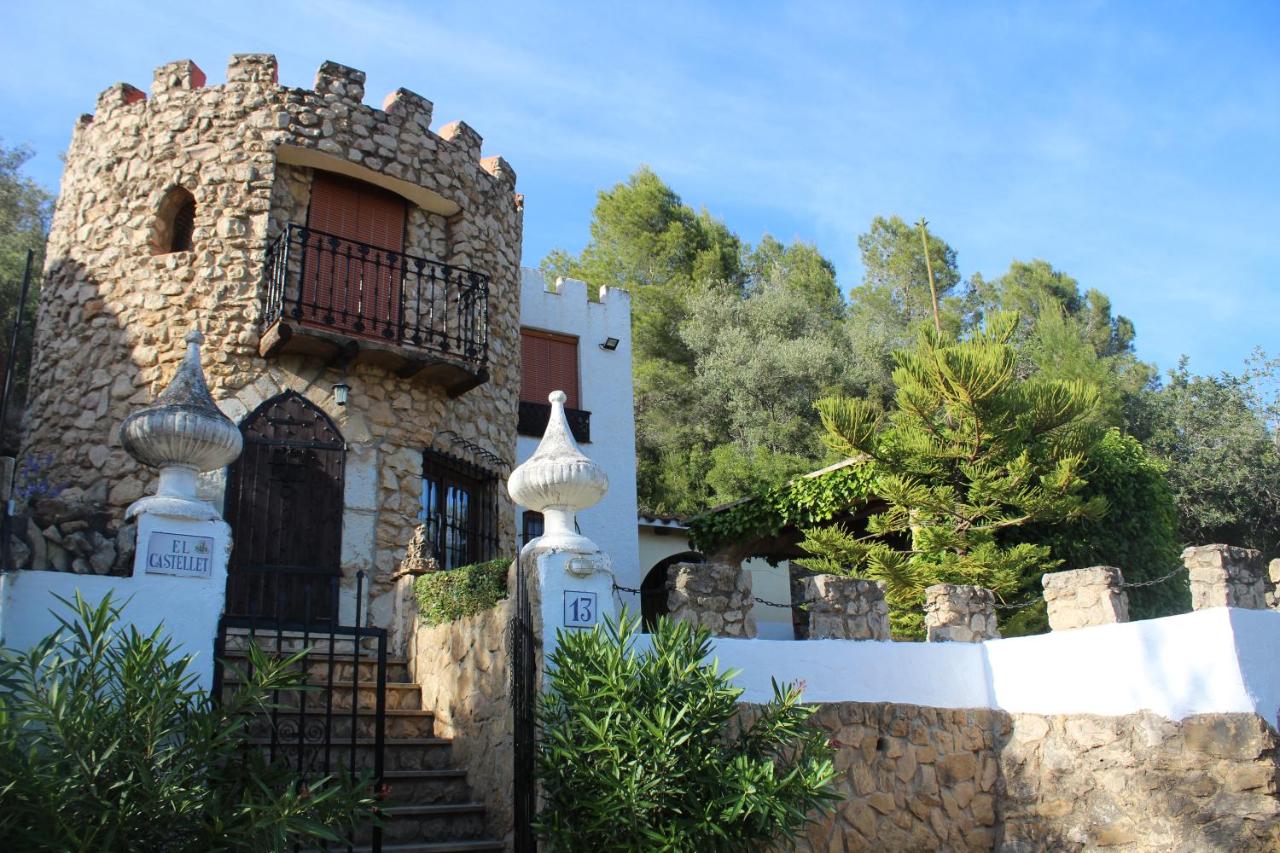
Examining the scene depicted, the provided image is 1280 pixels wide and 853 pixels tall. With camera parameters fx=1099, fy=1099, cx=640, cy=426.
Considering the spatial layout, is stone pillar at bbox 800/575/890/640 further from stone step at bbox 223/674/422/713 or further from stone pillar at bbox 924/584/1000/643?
stone step at bbox 223/674/422/713

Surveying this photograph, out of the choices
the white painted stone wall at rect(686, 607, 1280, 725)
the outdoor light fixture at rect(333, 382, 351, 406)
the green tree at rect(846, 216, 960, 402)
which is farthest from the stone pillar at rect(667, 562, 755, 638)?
the green tree at rect(846, 216, 960, 402)

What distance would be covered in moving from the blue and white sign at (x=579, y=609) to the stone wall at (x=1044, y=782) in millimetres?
1914

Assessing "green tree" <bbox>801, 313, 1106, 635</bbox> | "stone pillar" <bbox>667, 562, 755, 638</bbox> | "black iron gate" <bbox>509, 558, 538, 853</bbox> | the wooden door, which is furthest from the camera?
"green tree" <bbox>801, 313, 1106, 635</bbox>

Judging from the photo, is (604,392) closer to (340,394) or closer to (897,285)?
(340,394)

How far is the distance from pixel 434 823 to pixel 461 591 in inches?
70.8

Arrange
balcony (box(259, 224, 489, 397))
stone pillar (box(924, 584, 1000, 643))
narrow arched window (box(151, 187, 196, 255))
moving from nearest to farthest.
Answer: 1. stone pillar (box(924, 584, 1000, 643))
2. balcony (box(259, 224, 489, 397))
3. narrow arched window (box(151, 187, 196, 255))

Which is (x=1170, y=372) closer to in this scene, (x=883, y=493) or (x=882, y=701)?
(x=883, y=493)

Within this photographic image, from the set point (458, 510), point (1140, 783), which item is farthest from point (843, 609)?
point (458, 510)

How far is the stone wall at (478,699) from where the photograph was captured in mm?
6633

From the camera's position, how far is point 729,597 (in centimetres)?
714

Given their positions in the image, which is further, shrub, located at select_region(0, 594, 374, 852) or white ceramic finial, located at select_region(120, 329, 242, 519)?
white ceramic finial, located at select_region(120, 329, 242, 519)

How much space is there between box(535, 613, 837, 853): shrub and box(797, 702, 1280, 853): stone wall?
1.29 metres

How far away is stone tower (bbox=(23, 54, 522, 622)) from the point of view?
32.1ft

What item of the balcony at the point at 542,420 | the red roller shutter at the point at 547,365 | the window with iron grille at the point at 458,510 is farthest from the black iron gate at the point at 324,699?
the red roller shutter at the point at 547,365
